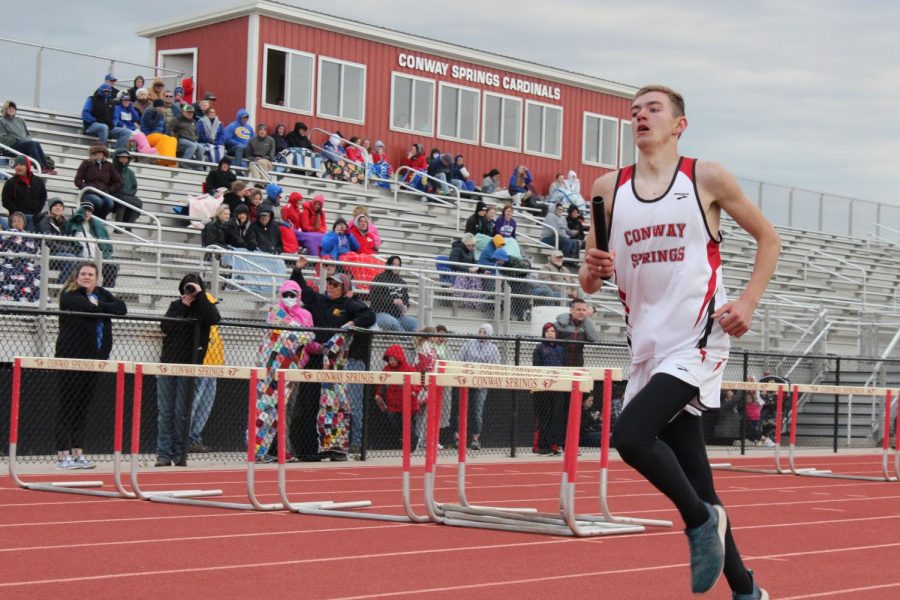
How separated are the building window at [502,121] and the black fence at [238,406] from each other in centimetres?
1733

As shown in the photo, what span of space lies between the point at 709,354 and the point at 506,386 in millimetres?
3767

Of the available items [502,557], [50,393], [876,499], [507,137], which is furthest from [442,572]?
[507,137]

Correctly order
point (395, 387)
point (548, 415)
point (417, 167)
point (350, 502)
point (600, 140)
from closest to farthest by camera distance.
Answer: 1. point (350, 502)
2. point (395, 387)
3. point (548, 415)
4. point (417, 167)
5. point (600, 140)

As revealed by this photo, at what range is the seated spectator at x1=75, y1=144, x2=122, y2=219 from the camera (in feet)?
63.5

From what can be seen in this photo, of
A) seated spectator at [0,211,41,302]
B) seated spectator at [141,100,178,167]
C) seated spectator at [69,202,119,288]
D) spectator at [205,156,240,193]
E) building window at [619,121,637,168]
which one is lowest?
seated spectator at [0,211,41,302]

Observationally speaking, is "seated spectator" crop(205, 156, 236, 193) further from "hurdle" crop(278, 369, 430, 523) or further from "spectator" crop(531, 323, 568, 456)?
"hurdle" crop(278, 369, 430, 523)

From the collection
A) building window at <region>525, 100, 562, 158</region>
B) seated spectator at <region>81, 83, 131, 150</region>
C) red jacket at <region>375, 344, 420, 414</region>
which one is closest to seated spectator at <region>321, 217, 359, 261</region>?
red jacket at <region>375, 344, 420, 414</region>

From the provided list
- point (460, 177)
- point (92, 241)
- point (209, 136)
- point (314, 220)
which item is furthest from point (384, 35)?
point (92, 241)

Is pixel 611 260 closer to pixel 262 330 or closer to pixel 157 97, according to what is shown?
pixel 262 330

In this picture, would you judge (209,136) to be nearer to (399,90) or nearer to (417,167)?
(417,167)

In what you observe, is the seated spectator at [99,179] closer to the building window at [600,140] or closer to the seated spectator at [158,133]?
the seated spectator at [158,133]

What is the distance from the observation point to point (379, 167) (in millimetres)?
29688

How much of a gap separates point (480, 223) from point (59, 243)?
1004 centimetres

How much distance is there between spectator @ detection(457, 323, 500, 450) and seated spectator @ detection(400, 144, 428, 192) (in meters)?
13.5
